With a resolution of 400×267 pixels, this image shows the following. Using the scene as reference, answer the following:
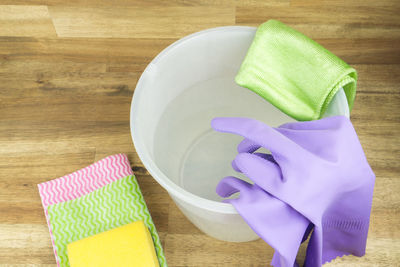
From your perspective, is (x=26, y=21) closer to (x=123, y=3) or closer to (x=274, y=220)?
(x=123, y=3)

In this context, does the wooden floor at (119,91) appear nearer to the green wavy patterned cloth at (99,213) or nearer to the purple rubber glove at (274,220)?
the green wavy patterned cloth at (99,213)

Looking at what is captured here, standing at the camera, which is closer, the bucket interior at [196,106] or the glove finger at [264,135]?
the glove finger at [264,135]

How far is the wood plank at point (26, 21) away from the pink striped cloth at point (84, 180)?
0.47m

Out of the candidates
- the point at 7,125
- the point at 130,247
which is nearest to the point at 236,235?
the point at 130,247

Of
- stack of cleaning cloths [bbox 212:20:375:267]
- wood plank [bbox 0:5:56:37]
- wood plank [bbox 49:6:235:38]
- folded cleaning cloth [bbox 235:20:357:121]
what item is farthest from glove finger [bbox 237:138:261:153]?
wood plank [bbox 0:5:56:37]

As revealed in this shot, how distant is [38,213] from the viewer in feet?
3.04

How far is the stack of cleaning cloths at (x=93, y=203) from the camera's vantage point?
2.80 feet

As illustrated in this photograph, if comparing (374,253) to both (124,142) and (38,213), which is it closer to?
(124,142)

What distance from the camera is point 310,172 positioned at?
550mm

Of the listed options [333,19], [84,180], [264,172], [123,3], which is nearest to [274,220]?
[264,172]

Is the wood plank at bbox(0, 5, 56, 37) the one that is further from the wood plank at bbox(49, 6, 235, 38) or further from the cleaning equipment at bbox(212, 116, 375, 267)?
the cleaning equipment at bbox(212, 116, 375, 267)

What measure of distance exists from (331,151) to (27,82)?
0.86 m

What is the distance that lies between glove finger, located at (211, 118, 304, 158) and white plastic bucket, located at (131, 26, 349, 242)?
11 centimetres

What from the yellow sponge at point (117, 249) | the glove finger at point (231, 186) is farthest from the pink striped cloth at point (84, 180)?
the glove finger at point (231, 186)
